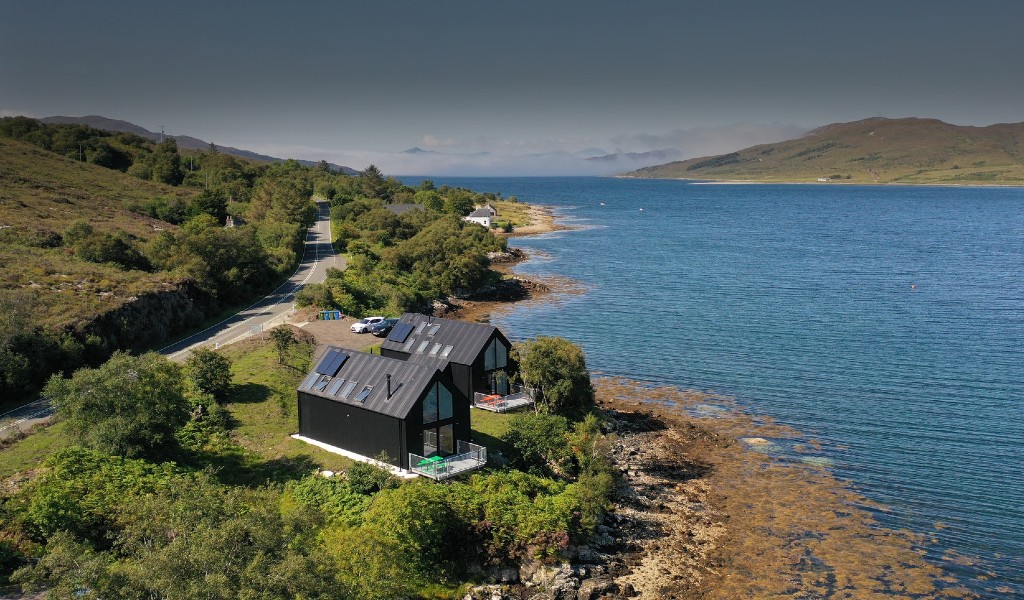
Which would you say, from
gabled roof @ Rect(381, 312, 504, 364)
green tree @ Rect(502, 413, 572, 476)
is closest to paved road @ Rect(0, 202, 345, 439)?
gabled roof @ Rect(381, 312, 504, 364)

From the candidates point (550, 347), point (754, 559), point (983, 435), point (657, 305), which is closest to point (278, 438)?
point (550, 347)

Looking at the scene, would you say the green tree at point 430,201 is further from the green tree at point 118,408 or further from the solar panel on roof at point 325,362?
the green tree at point 118,408

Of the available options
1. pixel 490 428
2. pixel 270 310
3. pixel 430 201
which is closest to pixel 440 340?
pixel 490 428

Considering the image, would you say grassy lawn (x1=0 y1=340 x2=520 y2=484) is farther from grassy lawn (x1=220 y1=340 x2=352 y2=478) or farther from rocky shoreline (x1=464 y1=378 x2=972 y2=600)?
rocky shoreline (x1=464 y1=378 x2=972 y2=600)

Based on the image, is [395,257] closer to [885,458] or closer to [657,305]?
[657,305]

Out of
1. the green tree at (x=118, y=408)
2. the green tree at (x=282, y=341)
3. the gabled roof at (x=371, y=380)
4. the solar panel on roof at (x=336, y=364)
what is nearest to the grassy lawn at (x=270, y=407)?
the green tree at (x=282, y=341)

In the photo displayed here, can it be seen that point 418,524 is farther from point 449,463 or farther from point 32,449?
point 32,449
